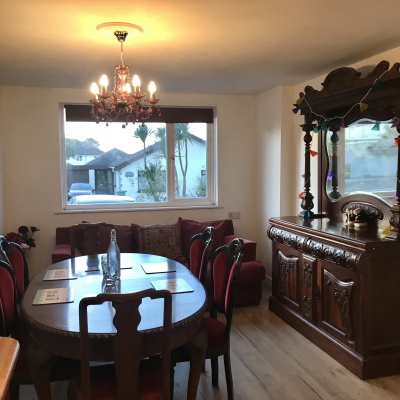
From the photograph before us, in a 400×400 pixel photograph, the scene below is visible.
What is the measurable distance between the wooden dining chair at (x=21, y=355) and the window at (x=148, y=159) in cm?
240

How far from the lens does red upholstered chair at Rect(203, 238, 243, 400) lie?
97.0 inches

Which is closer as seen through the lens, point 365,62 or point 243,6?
point 243,6

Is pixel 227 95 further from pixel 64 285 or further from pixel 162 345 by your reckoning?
pixel 162 345

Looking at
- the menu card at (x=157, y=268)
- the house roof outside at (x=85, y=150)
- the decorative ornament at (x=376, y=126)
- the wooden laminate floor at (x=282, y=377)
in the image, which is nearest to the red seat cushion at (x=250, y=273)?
the wooden laminate floor at (x=282, y=377)

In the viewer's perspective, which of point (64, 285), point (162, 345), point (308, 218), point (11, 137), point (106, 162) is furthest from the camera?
point (106, 162)

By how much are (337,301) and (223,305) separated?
99 cm

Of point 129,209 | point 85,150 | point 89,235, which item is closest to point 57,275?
point 89,235

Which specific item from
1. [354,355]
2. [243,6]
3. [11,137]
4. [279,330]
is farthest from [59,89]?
[354,355]

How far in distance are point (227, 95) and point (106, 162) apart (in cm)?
173

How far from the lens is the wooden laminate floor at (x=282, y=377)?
8.80 feet

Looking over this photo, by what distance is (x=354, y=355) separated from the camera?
291cm

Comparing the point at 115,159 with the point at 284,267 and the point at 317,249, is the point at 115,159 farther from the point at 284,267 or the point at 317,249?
the point at 317,249

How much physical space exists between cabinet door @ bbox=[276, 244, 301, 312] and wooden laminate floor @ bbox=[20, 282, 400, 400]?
0.30 m

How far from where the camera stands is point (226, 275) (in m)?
2.65
